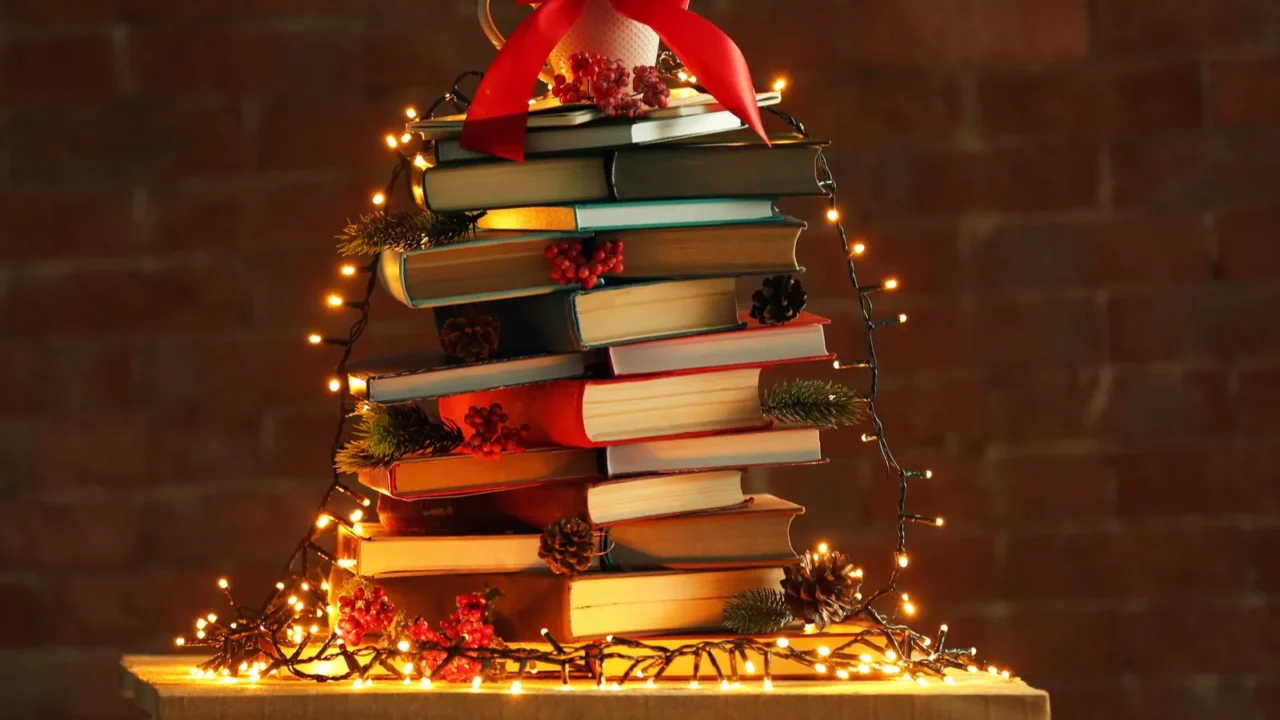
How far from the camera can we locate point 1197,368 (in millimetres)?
1659

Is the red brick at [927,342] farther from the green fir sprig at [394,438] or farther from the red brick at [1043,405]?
the green fir sprig at [394,438]

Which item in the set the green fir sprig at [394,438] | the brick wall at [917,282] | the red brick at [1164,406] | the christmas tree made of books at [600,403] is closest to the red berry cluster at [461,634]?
the christmas tree made of books at [600,403]

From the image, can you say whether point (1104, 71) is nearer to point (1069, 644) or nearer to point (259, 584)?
point (1069, 644)

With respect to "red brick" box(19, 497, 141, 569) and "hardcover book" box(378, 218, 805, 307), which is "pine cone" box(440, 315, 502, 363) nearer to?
"hardcover book" box(378, 218, 805, 307)

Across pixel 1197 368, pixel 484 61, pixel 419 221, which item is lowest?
pixel 1197 368

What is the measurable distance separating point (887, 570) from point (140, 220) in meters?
0.99

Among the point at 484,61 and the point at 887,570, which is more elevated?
the point at 484,61

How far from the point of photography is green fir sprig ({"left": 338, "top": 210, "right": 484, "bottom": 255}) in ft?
3.22

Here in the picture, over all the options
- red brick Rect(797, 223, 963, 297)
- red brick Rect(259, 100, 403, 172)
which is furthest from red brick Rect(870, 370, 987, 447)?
red brick Rect(259, 100, 403, 172)

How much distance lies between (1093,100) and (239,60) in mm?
1017

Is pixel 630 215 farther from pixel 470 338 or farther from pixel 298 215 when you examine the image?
pixel 298 215

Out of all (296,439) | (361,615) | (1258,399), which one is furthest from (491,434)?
(1258,399)

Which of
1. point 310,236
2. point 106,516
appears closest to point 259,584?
point 106,516

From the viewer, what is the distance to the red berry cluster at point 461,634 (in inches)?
36.5
